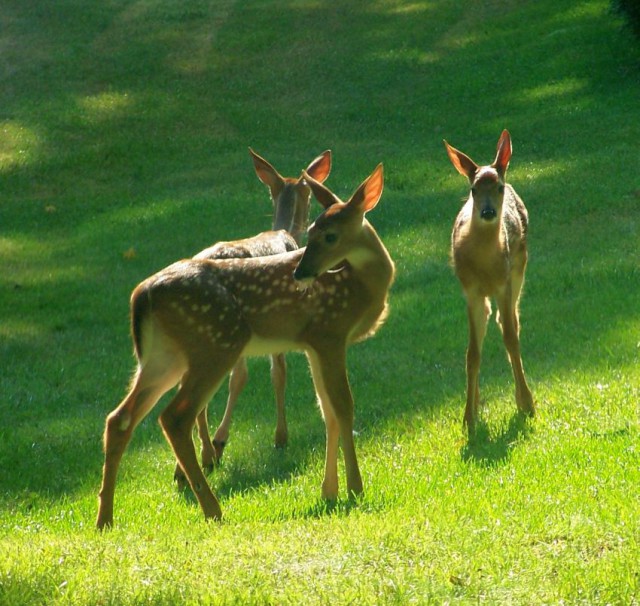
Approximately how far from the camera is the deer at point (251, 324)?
7.27 m

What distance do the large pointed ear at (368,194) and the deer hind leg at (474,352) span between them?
1.88 m

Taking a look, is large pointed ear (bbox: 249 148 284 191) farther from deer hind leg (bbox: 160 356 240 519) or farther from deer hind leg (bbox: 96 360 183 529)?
deer hind leg (bbox: 160 356 240 519)

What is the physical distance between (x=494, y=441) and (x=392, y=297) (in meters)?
5.29

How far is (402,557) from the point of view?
18.6ft

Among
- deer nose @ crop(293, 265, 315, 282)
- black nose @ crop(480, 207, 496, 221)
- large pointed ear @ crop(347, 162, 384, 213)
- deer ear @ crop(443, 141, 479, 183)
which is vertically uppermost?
large pointed ear @ crop(347, 162, 384, 213)

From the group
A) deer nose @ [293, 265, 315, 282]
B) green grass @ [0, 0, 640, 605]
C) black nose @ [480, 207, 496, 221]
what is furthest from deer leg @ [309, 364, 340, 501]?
black nose @ [480, 207, 496, 221]

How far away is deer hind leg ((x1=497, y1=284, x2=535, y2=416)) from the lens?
916 cm

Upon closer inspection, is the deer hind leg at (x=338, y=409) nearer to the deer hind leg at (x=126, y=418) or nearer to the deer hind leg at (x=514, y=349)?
the deer hind leg at (x=126, y=418)

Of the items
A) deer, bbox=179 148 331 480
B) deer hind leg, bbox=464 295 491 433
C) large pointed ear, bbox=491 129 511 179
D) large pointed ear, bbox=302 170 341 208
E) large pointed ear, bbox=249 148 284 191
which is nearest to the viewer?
large pointed ear, bbox=302 170 341 208

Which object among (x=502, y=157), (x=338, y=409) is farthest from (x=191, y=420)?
(x=502, y=157)

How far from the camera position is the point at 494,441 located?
28.2 ft

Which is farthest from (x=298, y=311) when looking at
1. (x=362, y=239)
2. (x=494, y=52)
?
(x=494, y=52)

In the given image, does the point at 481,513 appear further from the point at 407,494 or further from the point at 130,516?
the point at 130,516

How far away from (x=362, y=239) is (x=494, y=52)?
1917 centimetres
